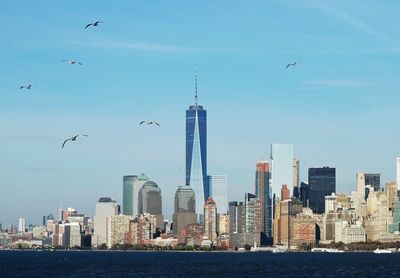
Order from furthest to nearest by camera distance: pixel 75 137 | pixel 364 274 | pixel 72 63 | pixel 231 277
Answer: pixel 364 274 → pixel 231 277 → pixel 75 137 → pixel 72 63

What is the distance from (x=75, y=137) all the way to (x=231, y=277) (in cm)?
4880

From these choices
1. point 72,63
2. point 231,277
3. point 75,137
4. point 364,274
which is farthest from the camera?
point 364,274

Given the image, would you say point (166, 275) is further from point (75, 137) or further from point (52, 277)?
point (75, 137)

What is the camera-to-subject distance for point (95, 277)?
440ft

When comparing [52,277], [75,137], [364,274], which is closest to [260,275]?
[364,274]

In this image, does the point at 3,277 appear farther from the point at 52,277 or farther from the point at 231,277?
the point at 231,277

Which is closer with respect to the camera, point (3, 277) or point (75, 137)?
point (75, 137)

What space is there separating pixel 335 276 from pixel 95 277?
31741 millimetres

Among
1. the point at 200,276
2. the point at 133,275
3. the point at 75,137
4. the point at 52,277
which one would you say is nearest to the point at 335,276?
the point at 200,276

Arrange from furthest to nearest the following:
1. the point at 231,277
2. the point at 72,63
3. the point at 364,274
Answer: the point at 364,274, the point at 231,277, the point at 72,63

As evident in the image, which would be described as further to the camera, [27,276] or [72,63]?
[27,276]

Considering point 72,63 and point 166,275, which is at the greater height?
point 72,63

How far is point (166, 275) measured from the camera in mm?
140875

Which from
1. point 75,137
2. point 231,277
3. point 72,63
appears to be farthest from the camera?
point 231,277
